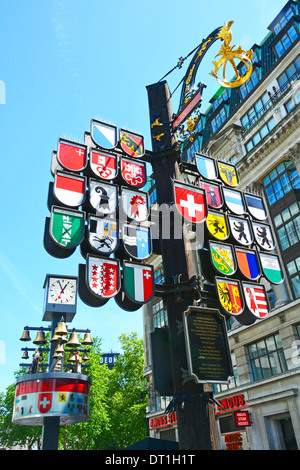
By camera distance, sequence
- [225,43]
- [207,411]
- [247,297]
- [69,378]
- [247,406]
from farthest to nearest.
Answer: [247,406] < [69,378] < [225,43] < [247,297] < [207,411]

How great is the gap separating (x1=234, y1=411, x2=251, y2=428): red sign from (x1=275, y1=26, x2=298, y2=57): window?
31.9 meters

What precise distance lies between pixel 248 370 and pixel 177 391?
26132 millimetres

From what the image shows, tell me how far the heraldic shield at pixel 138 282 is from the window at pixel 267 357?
2328cm

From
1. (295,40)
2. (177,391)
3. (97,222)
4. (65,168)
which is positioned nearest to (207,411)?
(177,391)

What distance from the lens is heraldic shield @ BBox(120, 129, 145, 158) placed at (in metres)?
8.99

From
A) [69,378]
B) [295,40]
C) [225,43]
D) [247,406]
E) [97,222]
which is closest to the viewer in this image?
[97,222]

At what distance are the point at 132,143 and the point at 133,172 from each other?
3.26 feet

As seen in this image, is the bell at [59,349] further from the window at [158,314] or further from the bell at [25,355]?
the window at [158,314]

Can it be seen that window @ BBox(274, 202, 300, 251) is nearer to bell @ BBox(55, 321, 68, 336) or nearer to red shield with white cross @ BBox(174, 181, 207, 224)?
bell @ BBox(55, 321, 68, 336)

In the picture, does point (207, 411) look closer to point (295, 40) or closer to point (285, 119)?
point (285, 119)

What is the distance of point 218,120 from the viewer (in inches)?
1693

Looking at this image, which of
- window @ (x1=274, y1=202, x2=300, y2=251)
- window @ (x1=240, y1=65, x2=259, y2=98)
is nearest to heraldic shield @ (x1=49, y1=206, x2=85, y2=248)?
window @ (x1=274, y1=202, x2=300, y2=251)

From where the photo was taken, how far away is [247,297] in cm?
785

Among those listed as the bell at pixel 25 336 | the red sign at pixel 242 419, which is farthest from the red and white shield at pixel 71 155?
the red sign at pixel 242 419
